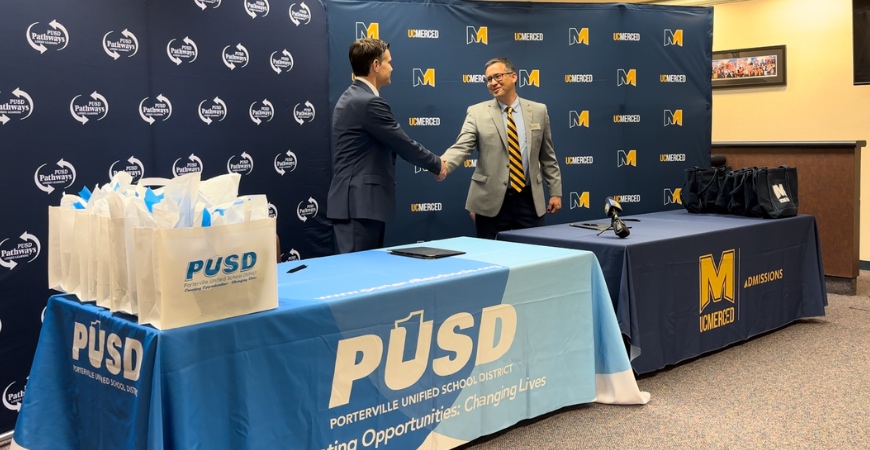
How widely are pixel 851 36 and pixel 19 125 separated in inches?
254

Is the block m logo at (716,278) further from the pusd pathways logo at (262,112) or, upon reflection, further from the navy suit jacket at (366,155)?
the pusd pathways logo at (262,112)

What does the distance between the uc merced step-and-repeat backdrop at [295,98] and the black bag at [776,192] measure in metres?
1.28

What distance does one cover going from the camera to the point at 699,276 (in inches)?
145

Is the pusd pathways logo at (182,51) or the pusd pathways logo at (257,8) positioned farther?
the pusd pathways logo at (257,8)

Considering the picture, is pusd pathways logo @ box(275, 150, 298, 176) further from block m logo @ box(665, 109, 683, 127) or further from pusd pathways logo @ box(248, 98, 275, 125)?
block m logo @ box(665, 109, 683, 127)

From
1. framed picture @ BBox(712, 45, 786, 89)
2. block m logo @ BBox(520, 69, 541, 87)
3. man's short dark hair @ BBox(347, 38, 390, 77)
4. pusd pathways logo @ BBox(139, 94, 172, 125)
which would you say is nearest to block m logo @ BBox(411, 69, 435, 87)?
block m logo @ BBox(520, 69, 541, 87)

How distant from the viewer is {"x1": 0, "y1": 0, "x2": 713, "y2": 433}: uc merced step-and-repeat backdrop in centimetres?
334

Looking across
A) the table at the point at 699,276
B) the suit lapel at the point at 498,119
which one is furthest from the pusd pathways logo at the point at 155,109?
the table at the point at 699,276

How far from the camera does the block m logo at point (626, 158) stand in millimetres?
5461

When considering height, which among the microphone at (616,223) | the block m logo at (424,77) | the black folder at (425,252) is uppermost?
the block m logo at (424,77)

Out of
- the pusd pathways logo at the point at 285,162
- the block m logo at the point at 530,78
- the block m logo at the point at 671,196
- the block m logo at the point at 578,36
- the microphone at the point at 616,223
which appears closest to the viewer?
the microphone at the point at 616,223

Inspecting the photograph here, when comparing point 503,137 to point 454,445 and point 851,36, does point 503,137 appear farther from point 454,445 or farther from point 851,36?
point 851,36

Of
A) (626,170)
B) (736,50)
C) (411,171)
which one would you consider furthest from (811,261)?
(736,50)

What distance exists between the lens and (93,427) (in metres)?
2.10
